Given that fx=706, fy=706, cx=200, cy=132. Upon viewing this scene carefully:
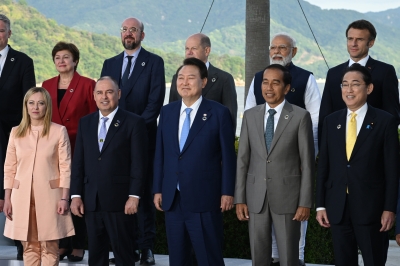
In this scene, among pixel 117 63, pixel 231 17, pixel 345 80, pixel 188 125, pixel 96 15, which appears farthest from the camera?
pixel 96 15

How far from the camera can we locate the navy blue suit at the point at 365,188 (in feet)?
15.9

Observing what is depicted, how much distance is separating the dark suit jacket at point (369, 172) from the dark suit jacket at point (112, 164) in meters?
1.56

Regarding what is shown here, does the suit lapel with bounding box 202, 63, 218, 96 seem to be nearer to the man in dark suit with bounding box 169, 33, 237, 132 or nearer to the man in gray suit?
the man in dark suit with bounding box 169, 33, 237, 132

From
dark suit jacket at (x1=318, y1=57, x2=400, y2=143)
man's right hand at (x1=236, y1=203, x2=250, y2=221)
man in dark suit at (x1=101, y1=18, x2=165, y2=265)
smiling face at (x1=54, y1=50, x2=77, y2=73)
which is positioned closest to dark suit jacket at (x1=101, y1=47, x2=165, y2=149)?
man in dark suit at (x1=101, y1=18, x2=165, y2=265)

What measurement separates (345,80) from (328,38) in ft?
158

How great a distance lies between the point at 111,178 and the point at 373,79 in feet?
7.27

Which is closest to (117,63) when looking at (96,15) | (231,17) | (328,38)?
(231,17)

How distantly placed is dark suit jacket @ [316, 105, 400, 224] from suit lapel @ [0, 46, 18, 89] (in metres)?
3.27

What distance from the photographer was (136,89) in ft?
20.7

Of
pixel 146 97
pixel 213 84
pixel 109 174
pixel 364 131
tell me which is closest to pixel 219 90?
pixel 213 84

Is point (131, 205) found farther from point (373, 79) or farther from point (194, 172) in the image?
point (373, 79)

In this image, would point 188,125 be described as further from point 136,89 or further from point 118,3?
point 118,3

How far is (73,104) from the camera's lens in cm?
634

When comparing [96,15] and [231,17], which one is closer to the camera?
[231,17]
